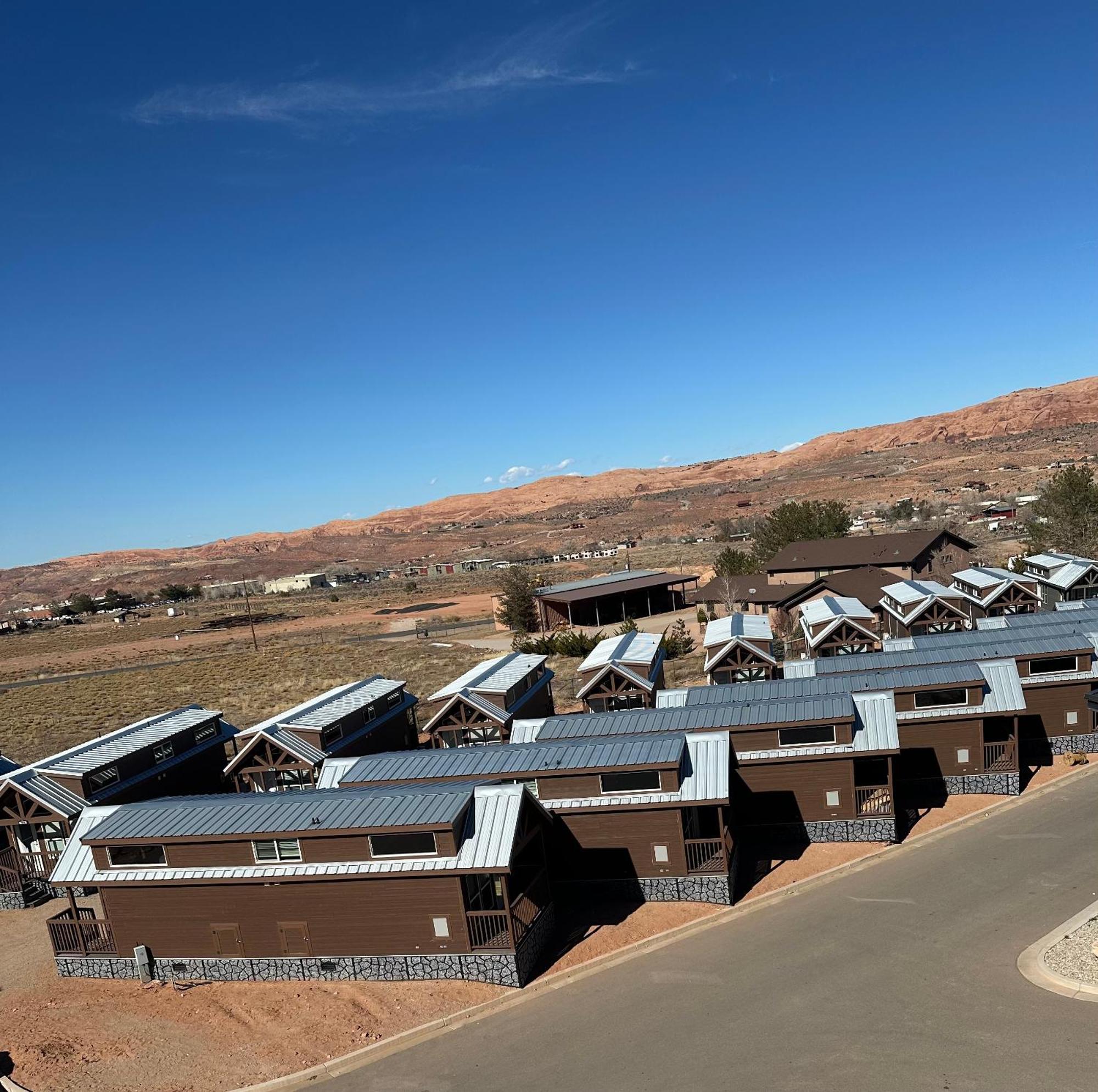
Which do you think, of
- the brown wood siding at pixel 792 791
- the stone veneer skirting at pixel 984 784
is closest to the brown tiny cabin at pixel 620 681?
the brown wood siding at pixel 792 791

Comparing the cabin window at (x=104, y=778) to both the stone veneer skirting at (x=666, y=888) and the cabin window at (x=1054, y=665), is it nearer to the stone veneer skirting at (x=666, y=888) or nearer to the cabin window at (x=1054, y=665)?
the stone veneer skirting at (x=666, y=888)

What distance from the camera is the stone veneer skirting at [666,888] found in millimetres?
21422

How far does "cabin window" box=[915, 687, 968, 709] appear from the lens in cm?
2752

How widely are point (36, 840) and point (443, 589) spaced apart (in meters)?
93.3

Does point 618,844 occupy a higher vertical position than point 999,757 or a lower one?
higher

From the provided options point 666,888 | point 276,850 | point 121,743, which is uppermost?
point 121,743

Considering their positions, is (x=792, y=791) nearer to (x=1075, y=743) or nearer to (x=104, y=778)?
(x=1075, y=743)

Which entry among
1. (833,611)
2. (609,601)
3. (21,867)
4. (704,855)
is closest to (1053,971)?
(704,855)

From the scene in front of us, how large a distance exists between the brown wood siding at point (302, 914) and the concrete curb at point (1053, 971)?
12.0 metres

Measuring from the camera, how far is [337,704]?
32.4 m

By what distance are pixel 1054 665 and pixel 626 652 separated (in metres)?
16.4

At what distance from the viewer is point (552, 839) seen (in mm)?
22766

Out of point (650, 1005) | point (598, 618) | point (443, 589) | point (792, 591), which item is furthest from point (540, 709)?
point (443, 589)

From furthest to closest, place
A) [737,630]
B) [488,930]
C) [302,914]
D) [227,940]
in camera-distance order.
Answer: [737,630]
[227,940]
[302,914]
[488,930]
